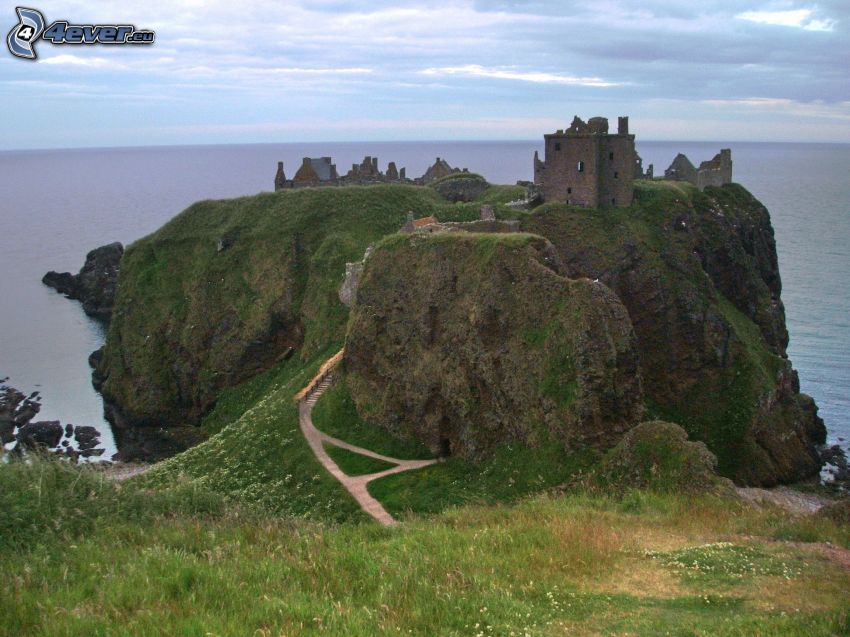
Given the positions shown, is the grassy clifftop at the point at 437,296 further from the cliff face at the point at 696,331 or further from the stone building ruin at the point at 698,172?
the stone building ruin at the point at 698,172

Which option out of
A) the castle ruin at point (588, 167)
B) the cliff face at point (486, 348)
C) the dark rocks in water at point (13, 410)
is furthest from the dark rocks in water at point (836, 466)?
the dark rocks in water at point (13, 410)

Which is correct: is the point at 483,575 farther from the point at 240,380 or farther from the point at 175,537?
the point at 240,380

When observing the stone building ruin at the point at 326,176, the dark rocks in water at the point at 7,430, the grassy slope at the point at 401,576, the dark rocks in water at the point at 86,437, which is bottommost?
the dark rocks in water at the point at 86,437

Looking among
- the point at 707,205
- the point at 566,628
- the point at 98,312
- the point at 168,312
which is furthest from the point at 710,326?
the point at 98,312

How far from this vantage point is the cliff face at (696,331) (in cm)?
5422

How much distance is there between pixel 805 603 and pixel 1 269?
5871 inches

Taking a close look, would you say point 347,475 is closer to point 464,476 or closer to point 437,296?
point 464,476

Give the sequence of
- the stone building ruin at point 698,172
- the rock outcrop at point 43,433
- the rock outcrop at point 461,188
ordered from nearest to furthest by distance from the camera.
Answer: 1. the rock outcrop at point 43,433
2. the stone building ruin at point 698,172
3. the rock outcrop at point 461,188

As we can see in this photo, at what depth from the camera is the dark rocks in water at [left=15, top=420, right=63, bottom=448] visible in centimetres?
6021

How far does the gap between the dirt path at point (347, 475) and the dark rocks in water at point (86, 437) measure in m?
21.9

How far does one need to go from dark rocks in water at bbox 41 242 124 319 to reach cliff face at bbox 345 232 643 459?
64609mm

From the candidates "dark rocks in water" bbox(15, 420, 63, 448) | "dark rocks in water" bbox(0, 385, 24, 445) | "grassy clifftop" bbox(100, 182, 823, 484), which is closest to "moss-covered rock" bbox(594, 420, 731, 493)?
"grassy clifftop" bbox(100, 182, 823, 484)

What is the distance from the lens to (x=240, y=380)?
64.1m

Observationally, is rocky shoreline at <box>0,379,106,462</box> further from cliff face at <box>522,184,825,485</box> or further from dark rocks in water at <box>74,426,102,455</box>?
cliff face at <box>522,184,825,485</box>
